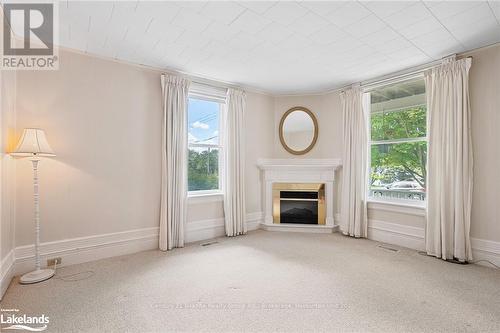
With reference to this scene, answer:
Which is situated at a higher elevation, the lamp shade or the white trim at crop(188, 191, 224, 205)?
the lamp shade

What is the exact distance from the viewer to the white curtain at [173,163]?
3.74 m

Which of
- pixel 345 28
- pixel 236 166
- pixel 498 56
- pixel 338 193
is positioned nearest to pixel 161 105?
pixel 236 166

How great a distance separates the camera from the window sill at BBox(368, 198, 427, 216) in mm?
3723

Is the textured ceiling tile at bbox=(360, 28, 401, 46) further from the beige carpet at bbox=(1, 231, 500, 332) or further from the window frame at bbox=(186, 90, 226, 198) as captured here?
the beige carpet at bbox=(1, 231, 500, 332)

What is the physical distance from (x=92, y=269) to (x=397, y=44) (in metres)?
4.40

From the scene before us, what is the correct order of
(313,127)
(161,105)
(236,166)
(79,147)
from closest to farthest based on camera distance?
1. (79,147)
2. (161,105)
3. (236,166)
4. (313,127)

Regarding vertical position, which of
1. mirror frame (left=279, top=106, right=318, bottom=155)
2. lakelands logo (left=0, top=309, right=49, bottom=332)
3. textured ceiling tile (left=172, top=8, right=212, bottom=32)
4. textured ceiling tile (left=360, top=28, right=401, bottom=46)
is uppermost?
textured ceiling tile (left=360, top=28, right=401, bottom=46)

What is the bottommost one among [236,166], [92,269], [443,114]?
[92,269]

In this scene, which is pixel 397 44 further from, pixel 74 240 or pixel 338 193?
pixel 74 240

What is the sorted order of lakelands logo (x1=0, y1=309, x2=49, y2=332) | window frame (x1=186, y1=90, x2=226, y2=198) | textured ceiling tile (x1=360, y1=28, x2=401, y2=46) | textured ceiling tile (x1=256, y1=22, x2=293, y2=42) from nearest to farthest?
lakelands logo (x1=0, y1=309, x2=49, y2=332), textured ceiling tile (x1=256, y1=22, x2=293, y2=42), textured ceiling tile (x1=360, y1=28, x2=401, y2=46), window frame (x1=186, y1=90, x2=226, y2=198)

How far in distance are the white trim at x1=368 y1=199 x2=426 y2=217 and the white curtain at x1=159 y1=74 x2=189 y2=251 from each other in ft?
10.0

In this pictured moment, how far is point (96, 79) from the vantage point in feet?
10.9

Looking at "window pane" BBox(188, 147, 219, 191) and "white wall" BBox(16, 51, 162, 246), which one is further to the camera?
"window pane" BBox(188, 147, 219, 191)

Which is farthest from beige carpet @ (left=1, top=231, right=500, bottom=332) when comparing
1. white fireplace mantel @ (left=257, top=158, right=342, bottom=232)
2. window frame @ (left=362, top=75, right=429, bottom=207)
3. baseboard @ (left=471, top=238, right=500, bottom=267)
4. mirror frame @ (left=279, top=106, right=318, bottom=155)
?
mirror frame @ (left=279, top=106, right=318, bottom=155)
